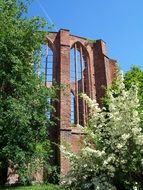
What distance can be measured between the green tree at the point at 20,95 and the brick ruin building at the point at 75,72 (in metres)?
5.66

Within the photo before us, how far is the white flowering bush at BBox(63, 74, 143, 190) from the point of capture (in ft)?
30.6

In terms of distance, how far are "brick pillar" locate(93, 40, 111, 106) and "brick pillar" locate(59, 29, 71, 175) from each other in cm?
295

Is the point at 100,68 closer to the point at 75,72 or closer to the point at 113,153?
the point at 75,72

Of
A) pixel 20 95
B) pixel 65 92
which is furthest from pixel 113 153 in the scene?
pixel 65 92

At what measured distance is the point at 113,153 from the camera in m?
9.54

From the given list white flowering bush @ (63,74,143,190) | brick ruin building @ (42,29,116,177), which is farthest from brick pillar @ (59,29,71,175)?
white flowering bush @ (63,74,143,190)

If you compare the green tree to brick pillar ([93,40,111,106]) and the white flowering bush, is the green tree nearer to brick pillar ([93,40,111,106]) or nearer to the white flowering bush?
the white flowering bush

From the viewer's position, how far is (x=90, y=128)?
10.4 metres

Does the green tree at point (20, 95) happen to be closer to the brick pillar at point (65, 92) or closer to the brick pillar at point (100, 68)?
the brick pillar at point (65, 92)

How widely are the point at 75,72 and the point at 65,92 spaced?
16.5 ft

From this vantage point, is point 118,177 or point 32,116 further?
point 32,116

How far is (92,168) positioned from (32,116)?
897 centimetres

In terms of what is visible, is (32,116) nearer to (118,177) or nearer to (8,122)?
(8,122)

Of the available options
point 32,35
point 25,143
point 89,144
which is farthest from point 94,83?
point 89,144
